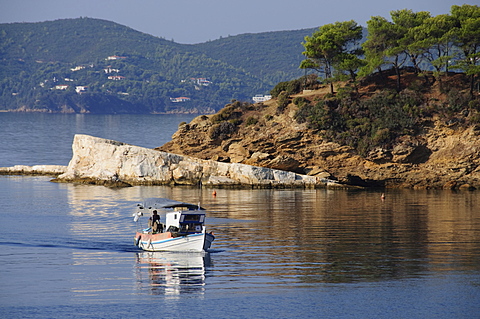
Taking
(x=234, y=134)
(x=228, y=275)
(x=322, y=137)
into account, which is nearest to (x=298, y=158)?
(x=322, y=137)

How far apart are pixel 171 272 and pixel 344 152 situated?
4481cm

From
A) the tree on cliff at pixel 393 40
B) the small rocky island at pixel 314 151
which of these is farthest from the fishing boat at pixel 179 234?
the tree on cliff at pixel 393 40

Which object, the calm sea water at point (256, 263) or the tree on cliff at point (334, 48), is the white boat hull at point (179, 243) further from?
the tree on cliff at point (334, 48)

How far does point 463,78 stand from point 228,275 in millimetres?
58288

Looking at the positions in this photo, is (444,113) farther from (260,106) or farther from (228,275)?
(228,275)

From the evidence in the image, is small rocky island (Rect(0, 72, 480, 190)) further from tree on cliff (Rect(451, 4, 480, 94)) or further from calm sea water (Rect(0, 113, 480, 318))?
calm sea water (Rect(0, 113, 480, 318))

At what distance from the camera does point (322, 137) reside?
252 feet

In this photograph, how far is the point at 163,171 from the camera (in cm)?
7288

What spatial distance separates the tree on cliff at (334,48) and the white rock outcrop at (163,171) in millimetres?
18625

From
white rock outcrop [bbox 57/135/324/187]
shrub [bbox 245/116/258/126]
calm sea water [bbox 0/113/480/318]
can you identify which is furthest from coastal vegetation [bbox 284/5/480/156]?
calm sea water [bbox 0/113/480/318]

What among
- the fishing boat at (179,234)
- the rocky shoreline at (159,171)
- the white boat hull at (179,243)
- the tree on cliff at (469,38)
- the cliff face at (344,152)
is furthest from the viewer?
the tree on cliff at (469,38)

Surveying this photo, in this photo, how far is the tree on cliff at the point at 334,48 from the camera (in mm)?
83000

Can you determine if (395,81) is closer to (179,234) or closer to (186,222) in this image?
(186,222)

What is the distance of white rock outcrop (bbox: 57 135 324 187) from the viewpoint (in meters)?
71.0
